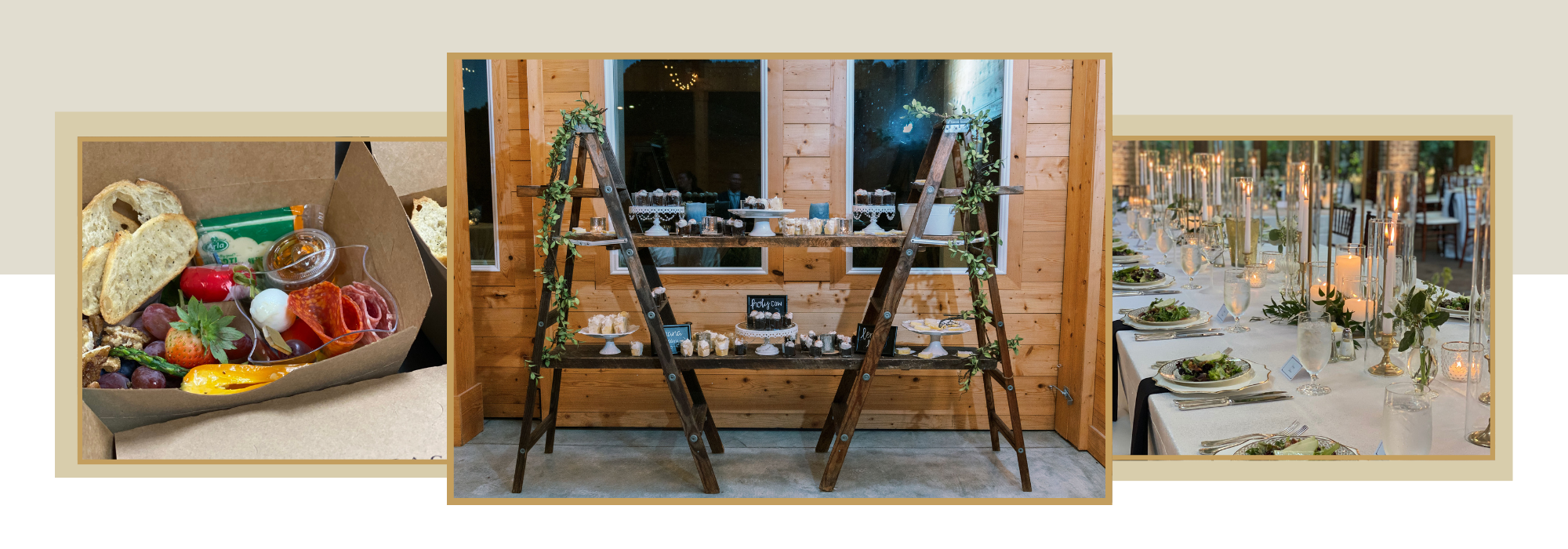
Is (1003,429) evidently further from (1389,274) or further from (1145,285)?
(1389,274)

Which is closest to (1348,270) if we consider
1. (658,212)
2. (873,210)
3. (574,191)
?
(873,210)

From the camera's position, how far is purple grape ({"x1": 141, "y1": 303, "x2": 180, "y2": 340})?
213 cm

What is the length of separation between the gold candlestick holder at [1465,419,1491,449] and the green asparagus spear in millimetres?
3161

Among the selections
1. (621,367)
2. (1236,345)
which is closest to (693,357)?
(621,367)

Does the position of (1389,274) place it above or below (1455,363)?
above

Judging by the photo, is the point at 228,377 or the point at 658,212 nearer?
the point at 228,377

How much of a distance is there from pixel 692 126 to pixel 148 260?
1806 mm

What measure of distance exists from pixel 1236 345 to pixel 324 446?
8.78 ft

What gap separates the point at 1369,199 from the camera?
32.2ft

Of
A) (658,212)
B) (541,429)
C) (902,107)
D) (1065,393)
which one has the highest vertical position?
(902,107)

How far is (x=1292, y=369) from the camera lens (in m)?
2.48

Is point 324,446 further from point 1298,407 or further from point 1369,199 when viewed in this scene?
point 1369,199

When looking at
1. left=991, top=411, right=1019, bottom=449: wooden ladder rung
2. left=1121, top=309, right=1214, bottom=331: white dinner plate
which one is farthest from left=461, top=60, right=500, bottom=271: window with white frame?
left=1121, top=309, right=1214, bottom=331: white dinner plate

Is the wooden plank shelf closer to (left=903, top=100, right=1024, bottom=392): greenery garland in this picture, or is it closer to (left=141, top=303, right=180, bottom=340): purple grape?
(left=903, top=100, right=1024, bottom=392): greenery garland
